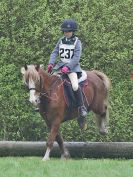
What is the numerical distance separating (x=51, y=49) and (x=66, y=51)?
424 centimetres

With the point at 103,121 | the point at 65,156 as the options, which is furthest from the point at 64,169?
the point at 103,121

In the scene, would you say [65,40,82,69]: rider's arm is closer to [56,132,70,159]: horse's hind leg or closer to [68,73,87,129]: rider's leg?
[68,73,87,129]: rider's leg

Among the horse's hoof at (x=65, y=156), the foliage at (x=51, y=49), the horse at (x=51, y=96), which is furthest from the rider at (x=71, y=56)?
the foliage at (x=51, y=49)

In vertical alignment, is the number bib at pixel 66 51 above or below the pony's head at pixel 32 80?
above

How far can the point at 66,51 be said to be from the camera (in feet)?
36.8

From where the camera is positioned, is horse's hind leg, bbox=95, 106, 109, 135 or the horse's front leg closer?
the horse's front leg

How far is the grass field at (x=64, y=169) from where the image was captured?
27.8ft

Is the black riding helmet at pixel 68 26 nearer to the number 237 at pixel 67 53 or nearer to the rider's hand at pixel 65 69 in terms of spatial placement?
the number 237 at pixel 67 53

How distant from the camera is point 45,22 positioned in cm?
1520

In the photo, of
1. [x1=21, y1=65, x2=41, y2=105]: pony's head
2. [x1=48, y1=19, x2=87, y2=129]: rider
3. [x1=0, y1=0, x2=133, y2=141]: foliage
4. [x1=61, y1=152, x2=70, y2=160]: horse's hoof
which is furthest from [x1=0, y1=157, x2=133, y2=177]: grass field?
[x1=0, y1=0, x2=133, y2=141]: foliage

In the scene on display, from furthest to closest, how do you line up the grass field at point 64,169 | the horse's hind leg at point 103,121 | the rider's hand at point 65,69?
the horse's hind leg at point 103,121
the rider's hand at point 65,69
the grass field at point 64,169

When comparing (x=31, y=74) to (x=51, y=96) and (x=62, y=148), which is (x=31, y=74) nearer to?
(x=51, y=96)

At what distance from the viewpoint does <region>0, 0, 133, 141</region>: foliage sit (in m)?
15.0

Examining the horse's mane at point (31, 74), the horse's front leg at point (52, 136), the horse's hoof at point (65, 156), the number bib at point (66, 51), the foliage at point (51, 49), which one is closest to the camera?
the horse's mane at point (31, 74)
